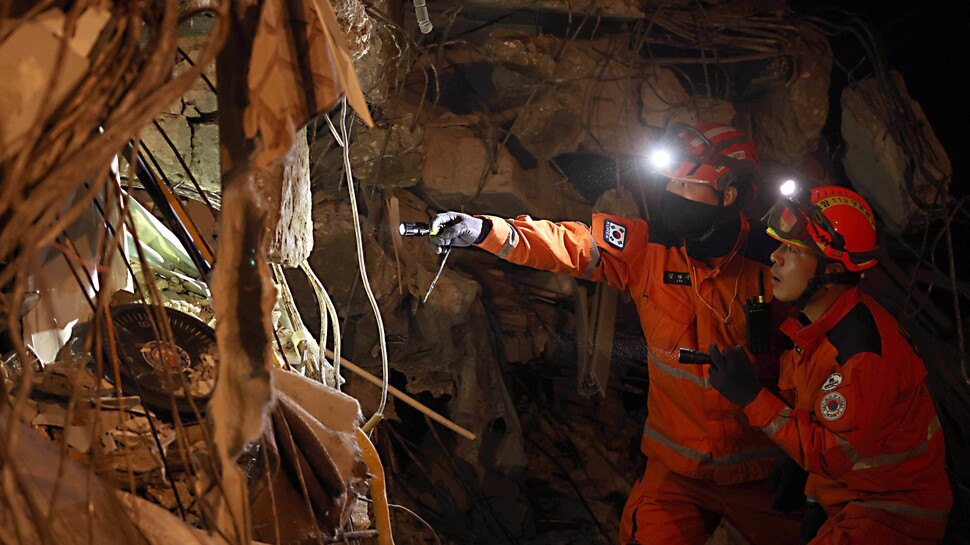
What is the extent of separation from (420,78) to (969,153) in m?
3.86

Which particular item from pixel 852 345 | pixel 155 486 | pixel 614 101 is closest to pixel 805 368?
pixel 852 345

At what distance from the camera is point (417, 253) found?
4742 mm

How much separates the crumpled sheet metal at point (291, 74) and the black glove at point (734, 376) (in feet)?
8.71

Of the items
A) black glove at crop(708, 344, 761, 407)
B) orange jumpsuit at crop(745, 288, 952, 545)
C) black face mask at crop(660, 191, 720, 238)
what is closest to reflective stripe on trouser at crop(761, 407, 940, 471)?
orange jumpsuit at crop(745, 288, 952, 545)

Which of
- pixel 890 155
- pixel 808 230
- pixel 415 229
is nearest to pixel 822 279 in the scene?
pixel 808 230

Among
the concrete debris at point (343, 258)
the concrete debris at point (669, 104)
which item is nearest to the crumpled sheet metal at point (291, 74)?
the concrete debris at point (343, 258)

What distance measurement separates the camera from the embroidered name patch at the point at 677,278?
388 centimetres

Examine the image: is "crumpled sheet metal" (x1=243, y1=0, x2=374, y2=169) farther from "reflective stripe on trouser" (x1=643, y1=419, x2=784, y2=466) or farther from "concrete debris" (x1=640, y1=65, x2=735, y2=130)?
"concrete debris" (x1=640, y1=65, x2=735, y2=130)

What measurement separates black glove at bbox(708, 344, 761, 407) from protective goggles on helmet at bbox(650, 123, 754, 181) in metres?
0.99

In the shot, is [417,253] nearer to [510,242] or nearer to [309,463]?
[510,242]

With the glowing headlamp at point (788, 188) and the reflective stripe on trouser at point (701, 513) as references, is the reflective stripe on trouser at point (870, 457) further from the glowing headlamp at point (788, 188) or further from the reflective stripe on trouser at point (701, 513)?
the glowing headlamp at point (788, 188)

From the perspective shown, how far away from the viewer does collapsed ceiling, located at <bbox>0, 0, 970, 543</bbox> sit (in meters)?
1.33

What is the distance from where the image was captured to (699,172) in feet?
12.4

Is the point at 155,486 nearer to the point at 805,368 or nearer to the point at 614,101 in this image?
the point at 805,368
